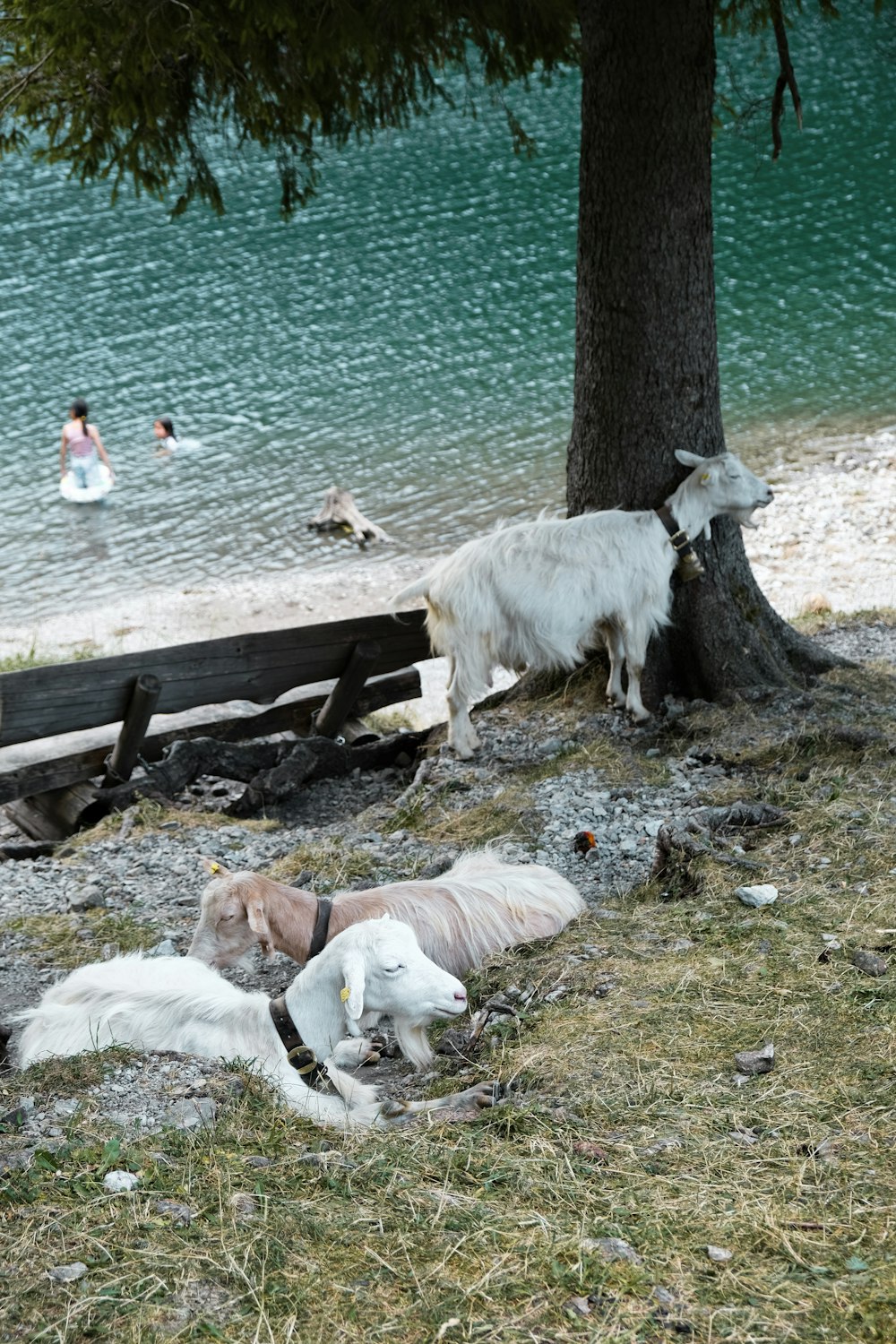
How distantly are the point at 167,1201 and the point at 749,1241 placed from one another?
1450mm

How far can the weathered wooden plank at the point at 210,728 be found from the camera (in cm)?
723

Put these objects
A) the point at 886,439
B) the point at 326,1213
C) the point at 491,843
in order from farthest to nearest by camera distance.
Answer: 1. the point at 886,439
2. the point at 491,843
3. the point at 326,1213

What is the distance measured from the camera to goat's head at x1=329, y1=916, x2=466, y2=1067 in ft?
13.9

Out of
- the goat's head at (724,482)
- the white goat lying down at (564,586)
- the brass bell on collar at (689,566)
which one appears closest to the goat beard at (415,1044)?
the white goat lying down at (564,586)

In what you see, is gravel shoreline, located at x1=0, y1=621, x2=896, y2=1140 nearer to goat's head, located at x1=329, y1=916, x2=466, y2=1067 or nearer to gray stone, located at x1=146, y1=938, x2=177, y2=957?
gray stone, located at x1=146, y1=938, x2=177, y2=957

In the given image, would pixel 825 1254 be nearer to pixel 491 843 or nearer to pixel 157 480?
pixel 491 843

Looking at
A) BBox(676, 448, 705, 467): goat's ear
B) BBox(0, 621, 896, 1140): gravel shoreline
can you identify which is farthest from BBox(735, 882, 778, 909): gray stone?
BBox(676, 448, 705, 467): goat's ear

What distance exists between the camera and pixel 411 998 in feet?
13.9

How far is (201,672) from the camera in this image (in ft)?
24.9

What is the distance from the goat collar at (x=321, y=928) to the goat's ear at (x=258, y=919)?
176mm

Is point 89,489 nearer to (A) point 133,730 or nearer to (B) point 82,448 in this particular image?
(B) point 82,448

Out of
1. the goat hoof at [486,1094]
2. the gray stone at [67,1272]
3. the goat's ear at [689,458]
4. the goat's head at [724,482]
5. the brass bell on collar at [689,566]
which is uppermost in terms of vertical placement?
the goat's ear at [689,458]

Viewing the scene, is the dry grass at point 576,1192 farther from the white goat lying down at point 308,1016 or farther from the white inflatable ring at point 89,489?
the white inflatable ring at point 89,489

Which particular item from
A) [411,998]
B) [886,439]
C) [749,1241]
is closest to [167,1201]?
[411,998]
